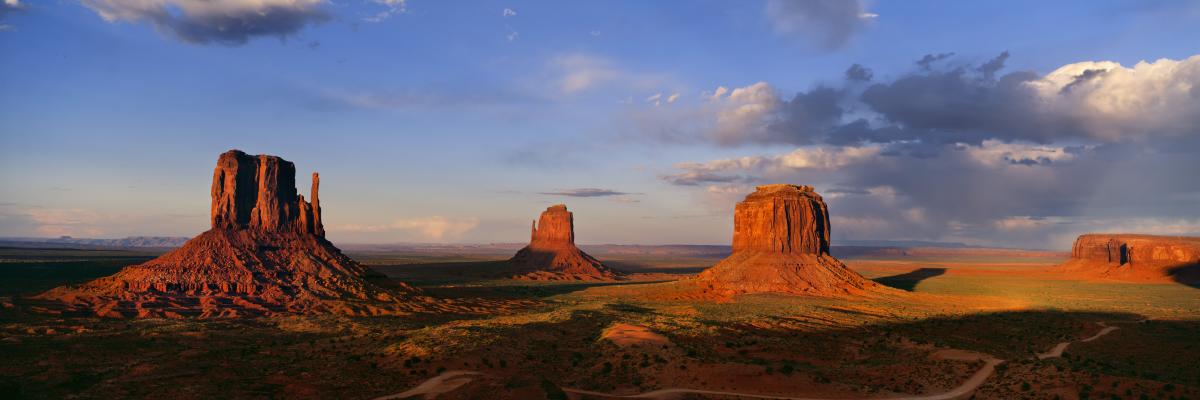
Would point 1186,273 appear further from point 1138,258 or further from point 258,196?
point 258,196

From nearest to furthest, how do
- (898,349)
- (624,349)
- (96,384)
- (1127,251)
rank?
(96,384)
(624,349)
(898,349)
(1127,251)

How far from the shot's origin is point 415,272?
427ft

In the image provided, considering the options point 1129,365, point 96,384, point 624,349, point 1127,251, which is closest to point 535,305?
point 624,349

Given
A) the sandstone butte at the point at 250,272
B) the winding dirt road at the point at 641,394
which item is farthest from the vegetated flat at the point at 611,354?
the sandstone butte at the point at 250,272

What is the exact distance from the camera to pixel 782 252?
274 feet

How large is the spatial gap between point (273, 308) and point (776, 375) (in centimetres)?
4001

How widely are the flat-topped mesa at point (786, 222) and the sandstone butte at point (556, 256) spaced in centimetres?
3951

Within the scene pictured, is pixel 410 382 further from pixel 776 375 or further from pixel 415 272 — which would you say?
pixel 415 272

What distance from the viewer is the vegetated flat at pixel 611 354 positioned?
28078 millimetres

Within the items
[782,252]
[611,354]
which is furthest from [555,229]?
[611,354]

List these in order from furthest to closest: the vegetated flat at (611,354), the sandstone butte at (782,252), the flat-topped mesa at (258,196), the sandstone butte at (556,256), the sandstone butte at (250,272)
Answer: the sandstone butte at (556,256)
the sandstone butte at (782,252)
the flat-topped mesa at (258,196)
the sandstone butte at (250,272)
the vegetated flat at (611,354)

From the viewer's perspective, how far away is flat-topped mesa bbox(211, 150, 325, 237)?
196 feet

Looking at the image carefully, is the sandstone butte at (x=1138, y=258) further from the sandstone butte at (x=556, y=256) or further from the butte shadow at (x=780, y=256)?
the sandstone butte at (x=556, y=256)

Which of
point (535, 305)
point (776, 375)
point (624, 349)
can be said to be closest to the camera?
point (776, 375)
